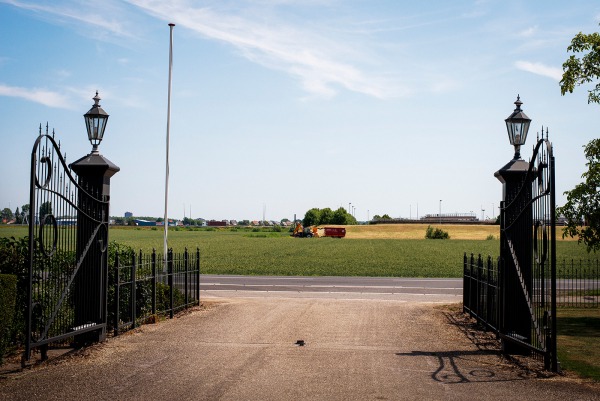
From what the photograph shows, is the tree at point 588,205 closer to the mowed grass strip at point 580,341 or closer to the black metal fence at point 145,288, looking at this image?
the mowed grass strip at point 580,341

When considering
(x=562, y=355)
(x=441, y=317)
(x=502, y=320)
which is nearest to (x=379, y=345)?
(x=502, y=320)

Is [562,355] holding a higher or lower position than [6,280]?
lower

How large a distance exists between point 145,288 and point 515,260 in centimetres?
788

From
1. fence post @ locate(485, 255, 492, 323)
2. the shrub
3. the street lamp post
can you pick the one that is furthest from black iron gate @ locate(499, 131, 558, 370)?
the shrub

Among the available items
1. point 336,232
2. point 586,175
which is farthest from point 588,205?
point 336,232

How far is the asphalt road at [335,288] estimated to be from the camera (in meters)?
24.2

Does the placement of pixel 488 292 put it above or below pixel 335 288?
above

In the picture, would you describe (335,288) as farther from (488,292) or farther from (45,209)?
(45,209)

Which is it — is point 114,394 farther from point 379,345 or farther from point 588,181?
point 588,181

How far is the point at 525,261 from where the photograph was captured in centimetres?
1162

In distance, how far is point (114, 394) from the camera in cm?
862

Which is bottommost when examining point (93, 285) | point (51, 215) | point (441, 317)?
point (441, 317)

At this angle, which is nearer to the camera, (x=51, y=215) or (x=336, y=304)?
(x=51, y=215)

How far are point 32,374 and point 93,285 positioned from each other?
2582 millimetres
